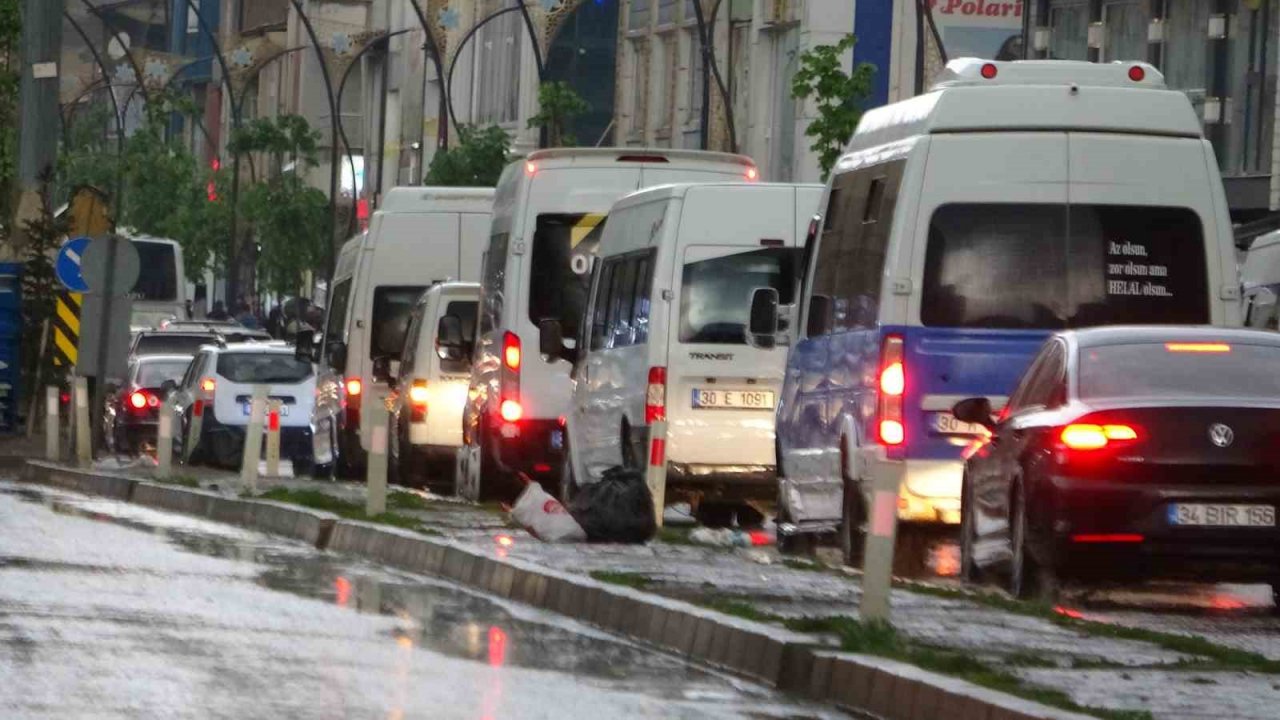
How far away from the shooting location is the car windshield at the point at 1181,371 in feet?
50.3

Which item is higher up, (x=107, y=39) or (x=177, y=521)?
(x=107, y=39)

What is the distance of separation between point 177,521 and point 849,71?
36.5 meters

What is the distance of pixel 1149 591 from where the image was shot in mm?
16781

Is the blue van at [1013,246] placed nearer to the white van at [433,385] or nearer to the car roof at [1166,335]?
the car roof at [1166,335]

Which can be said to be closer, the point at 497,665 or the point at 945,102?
the point at 497,665

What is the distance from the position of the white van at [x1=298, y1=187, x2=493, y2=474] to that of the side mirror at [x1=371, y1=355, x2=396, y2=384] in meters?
0.01

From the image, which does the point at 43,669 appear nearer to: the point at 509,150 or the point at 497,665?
the point at 497,665

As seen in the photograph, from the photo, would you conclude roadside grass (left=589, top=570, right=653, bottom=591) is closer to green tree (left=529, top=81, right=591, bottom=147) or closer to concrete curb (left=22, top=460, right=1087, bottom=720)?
concrete curb (left=22, top=460, right=1087, bottom=720)

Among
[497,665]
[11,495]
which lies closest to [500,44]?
[11,495]

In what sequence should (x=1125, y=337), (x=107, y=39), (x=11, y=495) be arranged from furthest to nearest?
1. (x=107, y=39)
2. (x=11, y=495)
3. (x=1125, y=337)

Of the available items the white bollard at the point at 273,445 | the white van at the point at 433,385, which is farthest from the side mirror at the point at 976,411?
the white van at the point at 433,385

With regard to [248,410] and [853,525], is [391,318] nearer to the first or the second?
[248,410]

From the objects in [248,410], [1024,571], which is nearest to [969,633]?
[1024,571]

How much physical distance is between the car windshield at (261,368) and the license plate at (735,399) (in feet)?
53.0
